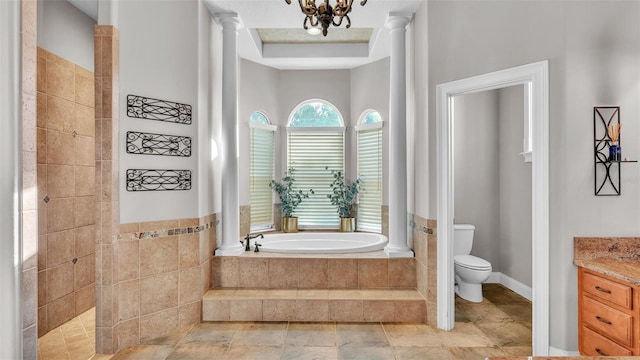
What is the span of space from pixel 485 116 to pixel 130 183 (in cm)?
387

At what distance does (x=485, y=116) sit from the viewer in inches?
164

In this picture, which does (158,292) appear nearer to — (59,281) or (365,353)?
(59,281)

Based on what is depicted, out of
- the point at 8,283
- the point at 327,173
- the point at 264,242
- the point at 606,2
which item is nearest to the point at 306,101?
the point at 327,173

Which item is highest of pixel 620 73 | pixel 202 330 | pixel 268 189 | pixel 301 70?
pixel 301 70

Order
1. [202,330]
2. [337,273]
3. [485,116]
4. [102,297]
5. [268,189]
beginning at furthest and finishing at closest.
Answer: [268,189], [485,116], [337,273], [202,330], [102,297]

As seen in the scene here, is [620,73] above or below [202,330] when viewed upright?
above

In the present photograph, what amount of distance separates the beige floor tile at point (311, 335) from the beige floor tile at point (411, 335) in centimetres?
48

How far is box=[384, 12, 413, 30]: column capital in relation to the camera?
11.1 ft

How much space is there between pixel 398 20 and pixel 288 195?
8.98 ft

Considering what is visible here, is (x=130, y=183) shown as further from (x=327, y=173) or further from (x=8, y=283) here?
(x=327, y=173)

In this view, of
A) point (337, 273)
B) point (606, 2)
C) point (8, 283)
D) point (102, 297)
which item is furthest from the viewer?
point (337, 273)

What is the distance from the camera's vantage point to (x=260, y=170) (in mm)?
5062

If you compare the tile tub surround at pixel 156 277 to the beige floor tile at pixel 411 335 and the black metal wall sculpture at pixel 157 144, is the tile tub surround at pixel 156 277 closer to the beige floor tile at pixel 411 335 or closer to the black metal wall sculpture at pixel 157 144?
the black metal wall sculpture at pixel 157 144

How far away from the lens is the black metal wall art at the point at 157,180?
270cm
